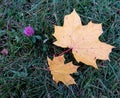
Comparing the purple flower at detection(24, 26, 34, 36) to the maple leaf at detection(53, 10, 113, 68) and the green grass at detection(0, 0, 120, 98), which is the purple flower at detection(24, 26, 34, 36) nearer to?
the green grass at detection(0, 0, 120, 98)

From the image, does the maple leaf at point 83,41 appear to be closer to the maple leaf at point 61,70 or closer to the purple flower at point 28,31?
the maple leaf at point 61,70

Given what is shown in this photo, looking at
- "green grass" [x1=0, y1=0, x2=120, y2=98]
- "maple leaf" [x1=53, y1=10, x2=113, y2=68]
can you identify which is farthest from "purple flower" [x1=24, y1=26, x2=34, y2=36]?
"maple leaf" [x1=53, y1=10, x2=113, y2=68]

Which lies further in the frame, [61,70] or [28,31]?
[28,31]

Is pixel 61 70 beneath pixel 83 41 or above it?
beneath

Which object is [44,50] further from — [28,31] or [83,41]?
[83,41]

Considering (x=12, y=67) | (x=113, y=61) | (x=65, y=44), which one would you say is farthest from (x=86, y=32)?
(x=12, y=67)

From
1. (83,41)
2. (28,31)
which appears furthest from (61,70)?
(28,31)
